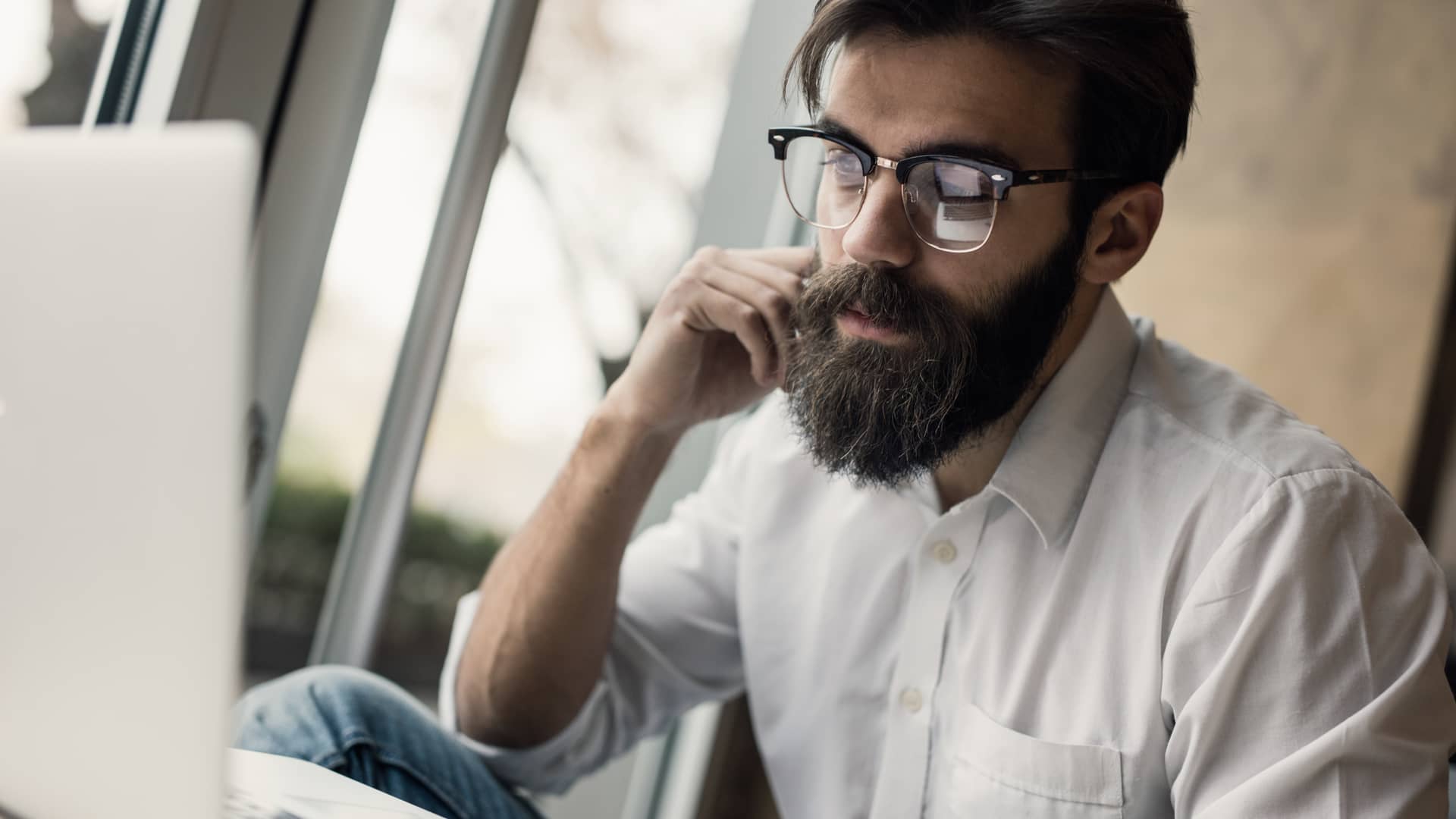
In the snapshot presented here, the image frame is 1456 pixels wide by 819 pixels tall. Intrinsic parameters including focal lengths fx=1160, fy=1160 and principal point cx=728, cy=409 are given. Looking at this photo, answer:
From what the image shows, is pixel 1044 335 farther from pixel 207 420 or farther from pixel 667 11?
pixel 667 11

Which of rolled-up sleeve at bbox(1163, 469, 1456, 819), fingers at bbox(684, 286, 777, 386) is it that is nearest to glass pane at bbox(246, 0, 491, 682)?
fingers at bbox(684, 286, 777, 386)

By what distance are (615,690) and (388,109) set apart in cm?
95

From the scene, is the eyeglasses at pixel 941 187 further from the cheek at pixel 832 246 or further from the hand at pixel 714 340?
the hand at pixel 714 340

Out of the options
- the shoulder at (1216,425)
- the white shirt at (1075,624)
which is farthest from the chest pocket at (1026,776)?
the shoulder at (1216,425)

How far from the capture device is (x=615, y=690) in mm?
Answer: 1599

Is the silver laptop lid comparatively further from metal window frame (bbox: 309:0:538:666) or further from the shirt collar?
metal window frame (bbox: 309:0:538:666)

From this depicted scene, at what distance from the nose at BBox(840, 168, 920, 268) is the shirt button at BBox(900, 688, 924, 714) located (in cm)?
50

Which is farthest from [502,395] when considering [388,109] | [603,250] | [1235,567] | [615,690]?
[1235,567]

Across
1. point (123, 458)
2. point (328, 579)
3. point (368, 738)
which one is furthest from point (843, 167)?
point (328, 579)

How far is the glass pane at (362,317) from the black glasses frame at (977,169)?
621mm

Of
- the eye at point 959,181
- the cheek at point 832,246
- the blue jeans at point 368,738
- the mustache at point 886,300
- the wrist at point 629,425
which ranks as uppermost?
the eye at point 959,181

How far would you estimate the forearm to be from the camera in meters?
1.51

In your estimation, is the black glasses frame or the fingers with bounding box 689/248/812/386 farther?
the fingers with bounding box 689/248/812/386

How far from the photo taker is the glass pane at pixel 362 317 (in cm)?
170
